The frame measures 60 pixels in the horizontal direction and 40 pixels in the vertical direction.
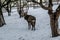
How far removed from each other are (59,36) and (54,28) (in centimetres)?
54

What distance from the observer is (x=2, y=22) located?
20.6 metres

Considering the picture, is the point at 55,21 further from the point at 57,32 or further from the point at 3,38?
the point at 3,38

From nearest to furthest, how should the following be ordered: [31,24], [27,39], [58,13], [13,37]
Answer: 1. [58,13]
2. [27,39]
3. [13,37]
4. [31,24]

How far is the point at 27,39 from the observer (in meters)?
13.1

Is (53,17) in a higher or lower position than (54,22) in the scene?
higher

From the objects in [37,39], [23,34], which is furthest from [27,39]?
[23,34]

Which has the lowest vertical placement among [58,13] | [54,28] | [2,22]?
[2,22]

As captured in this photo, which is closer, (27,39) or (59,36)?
(59,36)

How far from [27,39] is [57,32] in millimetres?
1914

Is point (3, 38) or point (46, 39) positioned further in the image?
point (3, 38)

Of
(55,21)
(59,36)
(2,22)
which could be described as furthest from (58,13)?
(2,22)

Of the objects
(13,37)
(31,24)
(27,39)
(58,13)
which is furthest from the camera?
(31,24)

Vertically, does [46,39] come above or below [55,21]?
below

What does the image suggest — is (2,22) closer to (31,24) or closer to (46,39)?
(31,24)
